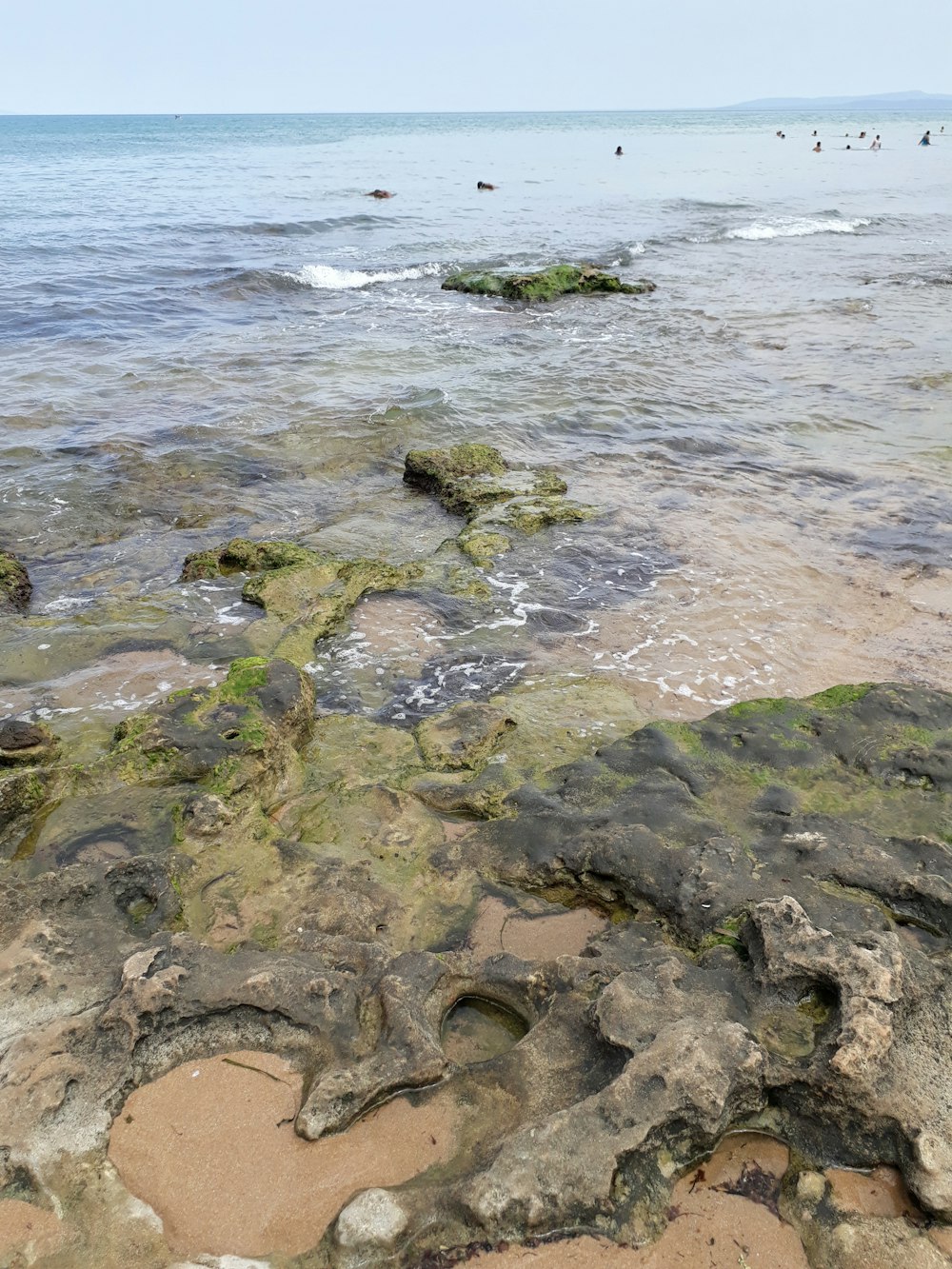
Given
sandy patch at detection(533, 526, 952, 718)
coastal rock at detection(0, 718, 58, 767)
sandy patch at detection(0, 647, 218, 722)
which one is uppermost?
coastal rock at detection(0, 718, 58, 767)

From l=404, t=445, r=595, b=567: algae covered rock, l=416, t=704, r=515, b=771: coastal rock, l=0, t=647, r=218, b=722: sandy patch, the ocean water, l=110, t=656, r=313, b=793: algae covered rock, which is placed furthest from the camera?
l=404, t=445, r=595, b=567: algae covered rock

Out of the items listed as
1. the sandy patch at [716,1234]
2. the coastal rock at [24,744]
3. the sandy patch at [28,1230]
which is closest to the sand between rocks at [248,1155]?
the sandy patch at [28,1230]

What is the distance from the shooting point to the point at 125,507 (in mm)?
8523

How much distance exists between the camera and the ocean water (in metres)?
6.06

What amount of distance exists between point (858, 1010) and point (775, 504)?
6671mm

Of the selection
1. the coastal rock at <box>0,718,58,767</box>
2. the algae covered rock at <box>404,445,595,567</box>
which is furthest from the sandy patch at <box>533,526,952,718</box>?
the coastal rock at <box>0,718,58,767</box>

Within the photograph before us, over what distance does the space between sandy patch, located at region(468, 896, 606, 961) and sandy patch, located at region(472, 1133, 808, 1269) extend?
1.06 meters

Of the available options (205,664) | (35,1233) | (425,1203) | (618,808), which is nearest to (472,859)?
(618,808)

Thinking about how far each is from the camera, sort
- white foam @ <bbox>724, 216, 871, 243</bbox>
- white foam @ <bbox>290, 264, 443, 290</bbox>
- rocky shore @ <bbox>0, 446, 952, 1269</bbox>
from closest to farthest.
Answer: rocky shore @ <bbox>0, 446, 952, 1269</bbox>, white foam @ <bbox>290, 264, 443, 290</bbox>, white foam @ <bbox>724, 216, 871, 243</bbox>

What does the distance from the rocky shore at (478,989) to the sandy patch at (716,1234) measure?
1 cm

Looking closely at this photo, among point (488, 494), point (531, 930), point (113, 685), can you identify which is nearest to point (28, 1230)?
point (531, 930)

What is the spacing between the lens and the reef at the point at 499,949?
100 inches

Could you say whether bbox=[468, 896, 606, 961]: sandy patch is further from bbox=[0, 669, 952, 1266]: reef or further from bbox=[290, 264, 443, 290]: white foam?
bbox=[290, 264, 443, 290]: white foam

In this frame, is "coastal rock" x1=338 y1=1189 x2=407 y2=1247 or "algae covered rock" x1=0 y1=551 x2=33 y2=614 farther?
"algae covered rock" x1=0 y1=551 x2=33 y2=614
